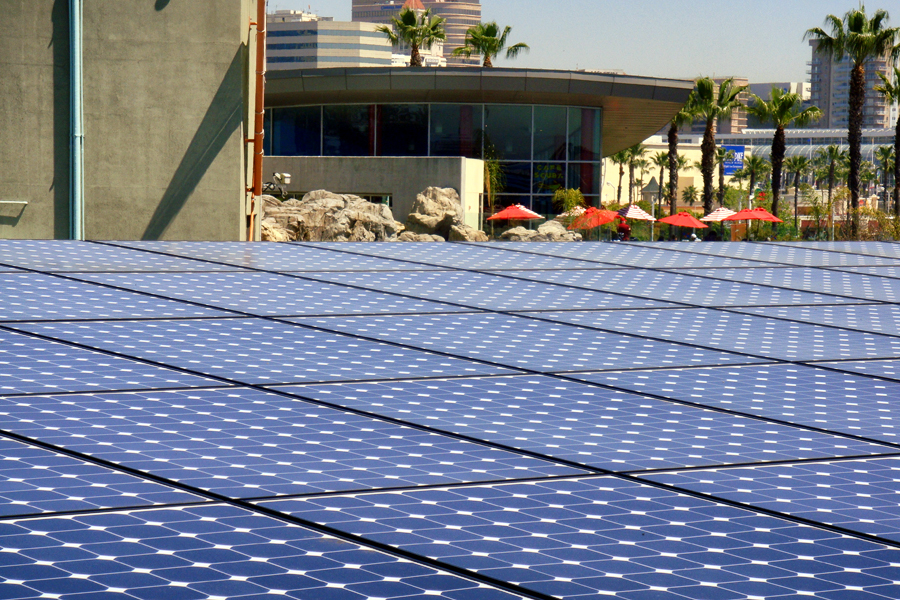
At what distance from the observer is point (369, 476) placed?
313 cm

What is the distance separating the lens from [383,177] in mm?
40781

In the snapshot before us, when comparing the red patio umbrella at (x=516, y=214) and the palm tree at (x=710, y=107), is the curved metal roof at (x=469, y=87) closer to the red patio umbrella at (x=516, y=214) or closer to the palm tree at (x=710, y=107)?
the red patio umbrella at (x=516, y=214)

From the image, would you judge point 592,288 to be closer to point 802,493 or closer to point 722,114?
point 802,493

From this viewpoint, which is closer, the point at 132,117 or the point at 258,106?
the point at 132,117

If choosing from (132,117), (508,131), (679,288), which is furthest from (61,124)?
(508,131)

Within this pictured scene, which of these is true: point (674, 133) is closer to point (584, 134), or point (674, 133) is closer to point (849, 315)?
point (584, 134)

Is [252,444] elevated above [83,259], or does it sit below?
below

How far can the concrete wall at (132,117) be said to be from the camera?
19.0 metres

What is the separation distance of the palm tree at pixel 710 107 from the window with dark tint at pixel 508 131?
18697 millimetres

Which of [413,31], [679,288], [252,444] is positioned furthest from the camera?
[413,31]

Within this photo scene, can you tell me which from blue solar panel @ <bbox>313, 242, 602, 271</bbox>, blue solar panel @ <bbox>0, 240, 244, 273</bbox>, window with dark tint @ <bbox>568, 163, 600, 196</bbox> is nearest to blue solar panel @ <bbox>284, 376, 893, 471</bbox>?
blue solar panel @ <bbox>0, 240, 244, 273</bbox>

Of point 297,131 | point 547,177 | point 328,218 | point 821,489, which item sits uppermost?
point 297,131

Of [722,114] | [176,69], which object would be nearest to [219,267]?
[176,69]

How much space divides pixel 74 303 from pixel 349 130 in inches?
1477
